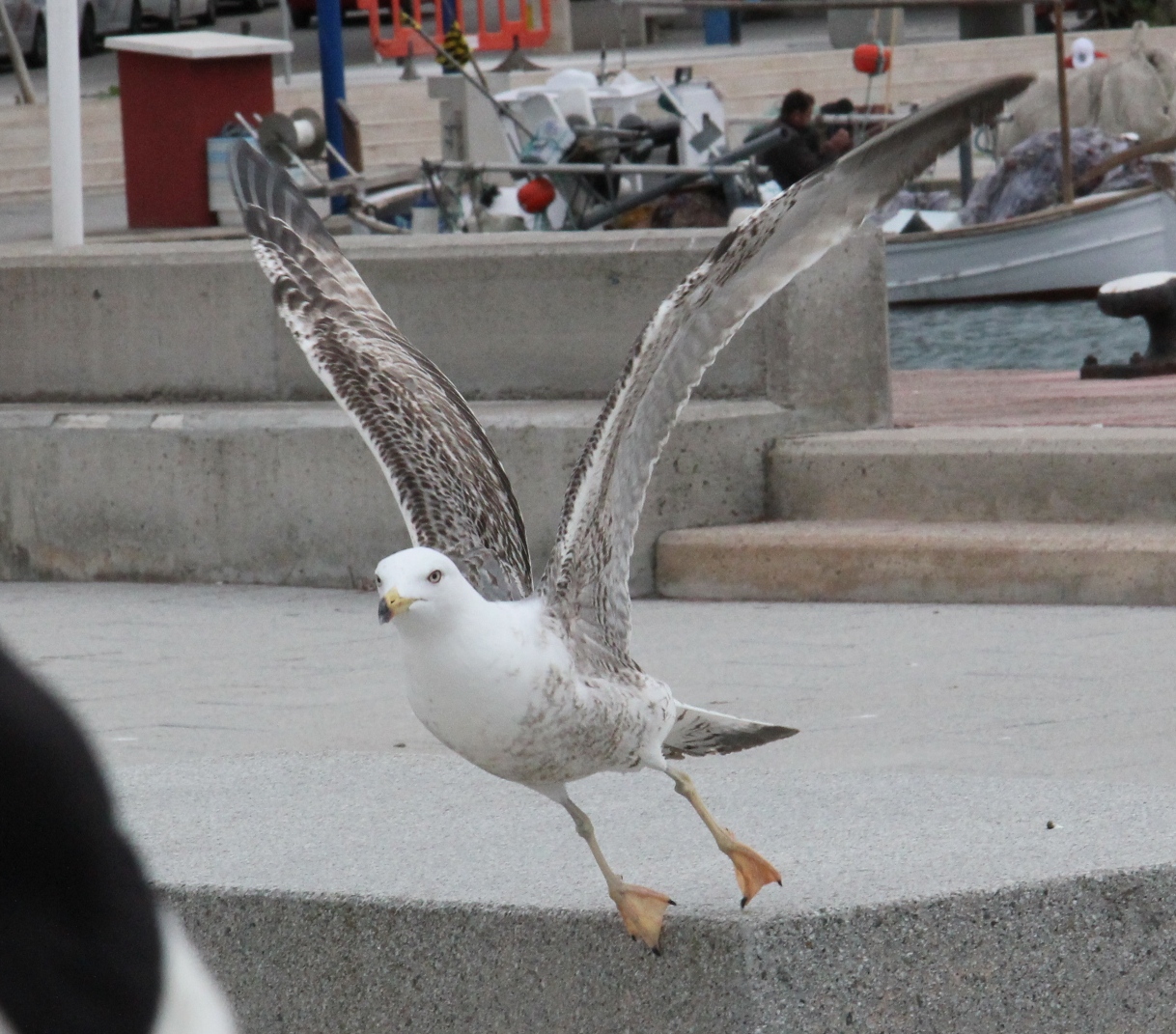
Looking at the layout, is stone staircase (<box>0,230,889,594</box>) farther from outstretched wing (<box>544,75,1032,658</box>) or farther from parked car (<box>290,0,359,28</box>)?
parked car (<box>290,0,359,28</box>)

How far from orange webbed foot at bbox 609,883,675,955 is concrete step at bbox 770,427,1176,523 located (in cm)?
343

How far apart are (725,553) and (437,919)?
3.17 meters

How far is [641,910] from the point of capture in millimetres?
2918

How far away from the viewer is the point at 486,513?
3.62 meters

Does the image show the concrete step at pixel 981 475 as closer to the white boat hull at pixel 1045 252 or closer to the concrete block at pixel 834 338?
the concrete block at pixel 834 338

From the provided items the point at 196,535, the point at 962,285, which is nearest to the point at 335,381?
the point at 196,535

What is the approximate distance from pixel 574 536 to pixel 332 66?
14.7 m

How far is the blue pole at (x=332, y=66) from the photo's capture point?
672 inches

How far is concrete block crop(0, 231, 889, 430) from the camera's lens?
6438 mm

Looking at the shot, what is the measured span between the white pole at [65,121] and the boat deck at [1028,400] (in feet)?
10.6

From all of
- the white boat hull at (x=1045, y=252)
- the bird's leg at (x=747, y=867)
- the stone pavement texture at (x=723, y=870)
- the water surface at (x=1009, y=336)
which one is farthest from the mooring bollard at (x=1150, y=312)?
the white boat hull at (x=1045, y=252)

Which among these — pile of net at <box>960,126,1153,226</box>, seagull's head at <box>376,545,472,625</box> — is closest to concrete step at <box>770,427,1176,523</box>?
seagull's head at <box>376,545,472,625</box>

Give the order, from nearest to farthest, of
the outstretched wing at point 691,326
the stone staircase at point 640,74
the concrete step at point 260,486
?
the outstretched wing at point 691,326
the concrete step at point 260,486
the stone staircase at point 640,74

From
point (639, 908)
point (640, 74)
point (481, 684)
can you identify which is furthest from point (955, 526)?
point (640, 74)
